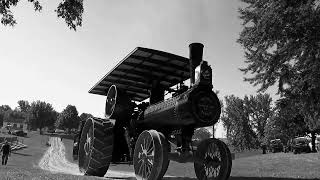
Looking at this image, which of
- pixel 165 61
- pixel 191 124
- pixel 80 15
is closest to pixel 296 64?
pixel 165 61

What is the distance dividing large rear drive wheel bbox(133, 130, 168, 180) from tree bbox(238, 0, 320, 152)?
7601mm

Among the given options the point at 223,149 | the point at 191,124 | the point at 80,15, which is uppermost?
the point at 80,15

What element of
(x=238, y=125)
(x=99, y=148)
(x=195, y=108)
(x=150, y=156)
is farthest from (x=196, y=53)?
(x=238, y=125)

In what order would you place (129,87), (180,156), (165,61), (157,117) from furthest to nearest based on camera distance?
(129,87), (165,61), (157,117), (180,156)

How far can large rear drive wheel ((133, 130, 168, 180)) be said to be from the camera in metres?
9.53

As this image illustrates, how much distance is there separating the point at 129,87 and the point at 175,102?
5747 millimetres

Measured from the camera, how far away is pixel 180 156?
32.9ft

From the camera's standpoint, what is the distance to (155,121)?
11695 mm

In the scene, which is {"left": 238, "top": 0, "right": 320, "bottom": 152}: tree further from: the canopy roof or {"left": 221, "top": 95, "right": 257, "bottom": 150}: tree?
{"left": 221, "top": 95, "right": 257, "bottom": 150}: tree

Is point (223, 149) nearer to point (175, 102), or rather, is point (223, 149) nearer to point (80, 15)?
point (175, 102)

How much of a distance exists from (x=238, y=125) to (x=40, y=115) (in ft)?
274

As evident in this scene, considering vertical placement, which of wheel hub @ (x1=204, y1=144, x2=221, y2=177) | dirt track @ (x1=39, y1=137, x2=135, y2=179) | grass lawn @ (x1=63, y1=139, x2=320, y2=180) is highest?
wheel hub @ (x1=204, y1=144, x2=221, y2=177)

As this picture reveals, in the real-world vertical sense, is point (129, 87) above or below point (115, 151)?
above

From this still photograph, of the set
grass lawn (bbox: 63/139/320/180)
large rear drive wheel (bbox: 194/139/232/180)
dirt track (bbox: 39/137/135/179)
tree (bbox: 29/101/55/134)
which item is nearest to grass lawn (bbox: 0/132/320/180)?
grass lawn (bbox: 63/139/320/180)
